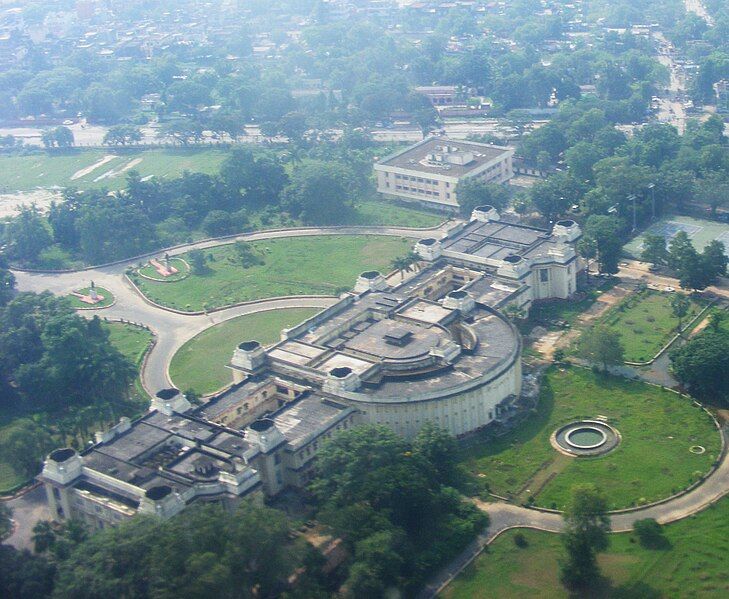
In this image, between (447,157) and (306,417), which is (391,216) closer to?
→ (447,157)

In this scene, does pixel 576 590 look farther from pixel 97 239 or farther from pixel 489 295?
pixel 97 239

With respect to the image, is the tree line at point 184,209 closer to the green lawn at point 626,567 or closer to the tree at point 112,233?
the tree at point 112,233

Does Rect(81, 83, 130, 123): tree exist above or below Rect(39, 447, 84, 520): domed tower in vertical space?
above

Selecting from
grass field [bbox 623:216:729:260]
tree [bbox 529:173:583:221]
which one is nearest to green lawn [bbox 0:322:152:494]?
tree [bbox 529:173:583:221]

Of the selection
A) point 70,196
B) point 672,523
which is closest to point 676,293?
point 672,523

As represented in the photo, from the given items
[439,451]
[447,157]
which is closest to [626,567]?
[439,451]

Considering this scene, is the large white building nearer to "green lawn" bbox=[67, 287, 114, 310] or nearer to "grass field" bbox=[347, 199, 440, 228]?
"grass field" bbox=[347, 199, 440, 228]
